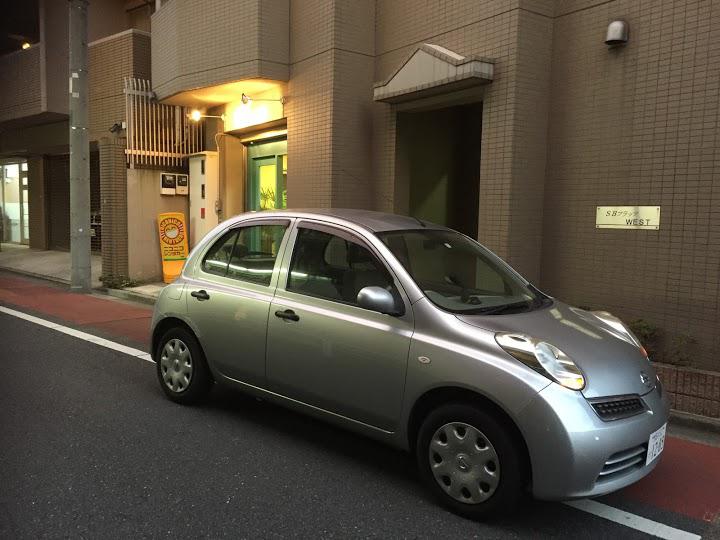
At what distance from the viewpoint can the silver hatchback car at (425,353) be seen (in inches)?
127

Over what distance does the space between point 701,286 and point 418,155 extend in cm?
464

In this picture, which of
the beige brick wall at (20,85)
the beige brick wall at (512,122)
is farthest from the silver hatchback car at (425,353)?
the beige brick wall at (20,85)

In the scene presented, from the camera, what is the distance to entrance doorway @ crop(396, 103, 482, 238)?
31.0 ft

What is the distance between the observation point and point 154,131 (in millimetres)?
12719

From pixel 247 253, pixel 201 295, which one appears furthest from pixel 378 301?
pixel 201 295

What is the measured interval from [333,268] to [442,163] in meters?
6.01

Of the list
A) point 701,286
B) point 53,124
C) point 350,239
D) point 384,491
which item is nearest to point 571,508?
point 384,491

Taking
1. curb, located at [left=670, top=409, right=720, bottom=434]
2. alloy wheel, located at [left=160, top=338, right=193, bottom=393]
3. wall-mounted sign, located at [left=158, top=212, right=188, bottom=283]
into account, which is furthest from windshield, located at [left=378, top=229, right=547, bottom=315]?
wall-mounted sign, located at [left=158, top=212, right=188, bottom=283]

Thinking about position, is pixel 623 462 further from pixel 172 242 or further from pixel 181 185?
pixel 181 185

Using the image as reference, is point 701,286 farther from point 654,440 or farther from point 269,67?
point 269,67

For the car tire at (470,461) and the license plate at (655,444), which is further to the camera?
the license plate at (655,444)

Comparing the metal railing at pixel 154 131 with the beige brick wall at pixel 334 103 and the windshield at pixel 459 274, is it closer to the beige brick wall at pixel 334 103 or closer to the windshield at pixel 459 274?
the beige brick wall at pixel 334 103

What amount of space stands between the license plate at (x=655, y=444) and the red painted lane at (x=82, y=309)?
229 inches

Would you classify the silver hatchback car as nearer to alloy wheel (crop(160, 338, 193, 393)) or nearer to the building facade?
alloy wheel (crop(160, 338, 193, 393))
